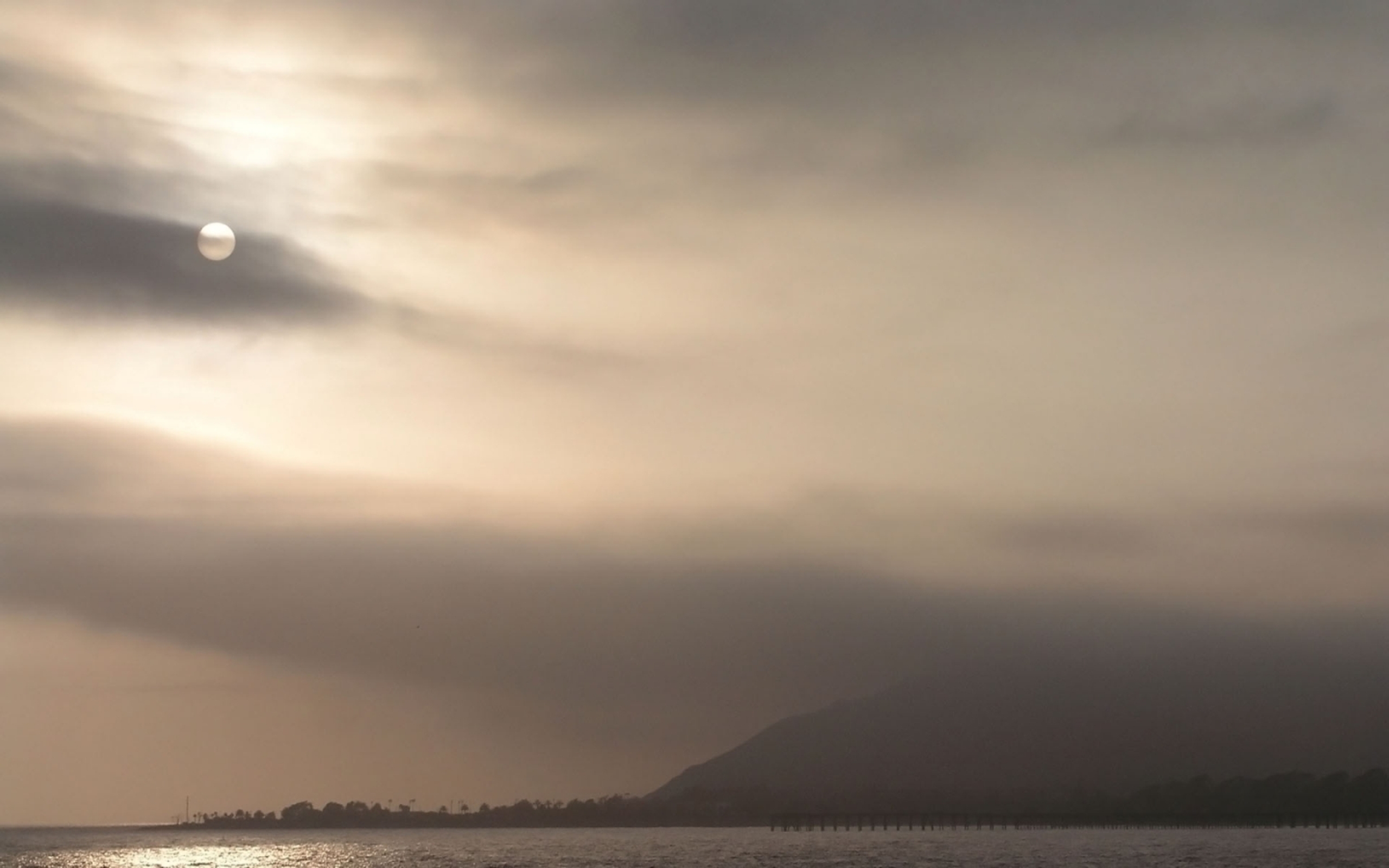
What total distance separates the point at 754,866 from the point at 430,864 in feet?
152

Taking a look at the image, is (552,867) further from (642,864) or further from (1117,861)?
(1117,861)

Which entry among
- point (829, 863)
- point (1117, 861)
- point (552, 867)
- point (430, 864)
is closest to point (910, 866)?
point (829, 863)

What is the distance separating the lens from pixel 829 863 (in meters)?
188

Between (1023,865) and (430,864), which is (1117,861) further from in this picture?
(430,864)

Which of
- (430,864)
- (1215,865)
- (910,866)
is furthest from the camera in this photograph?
(430,864)

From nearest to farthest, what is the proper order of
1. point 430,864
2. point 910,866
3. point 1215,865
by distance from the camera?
point 1215,865
point 910,866
point 430,864

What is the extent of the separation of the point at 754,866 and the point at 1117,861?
47.8 meters

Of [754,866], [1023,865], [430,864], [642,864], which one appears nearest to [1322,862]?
[1023,865]

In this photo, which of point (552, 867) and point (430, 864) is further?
point (430, 864)

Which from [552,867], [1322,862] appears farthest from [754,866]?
[1322,862]

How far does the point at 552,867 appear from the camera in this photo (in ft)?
609

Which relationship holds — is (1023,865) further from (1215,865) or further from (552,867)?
(552,867)

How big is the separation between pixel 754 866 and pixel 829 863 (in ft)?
37.7

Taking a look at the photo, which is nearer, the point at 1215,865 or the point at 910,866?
the point at 1215,865
